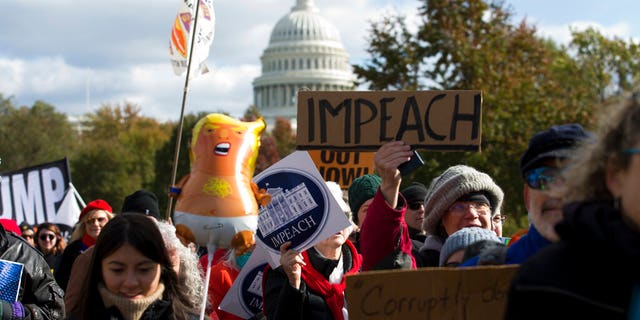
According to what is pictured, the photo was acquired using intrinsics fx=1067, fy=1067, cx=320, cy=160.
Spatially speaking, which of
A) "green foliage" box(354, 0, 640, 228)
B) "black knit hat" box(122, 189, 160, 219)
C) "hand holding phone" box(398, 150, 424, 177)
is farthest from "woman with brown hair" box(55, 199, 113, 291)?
"green foliage" box(354, 0, 640, 228)

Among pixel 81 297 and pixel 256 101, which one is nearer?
pixel 81 297

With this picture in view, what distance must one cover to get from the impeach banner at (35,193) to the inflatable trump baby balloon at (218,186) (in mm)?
10617

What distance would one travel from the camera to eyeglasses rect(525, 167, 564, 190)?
9.77 feet

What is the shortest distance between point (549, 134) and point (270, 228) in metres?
1.89

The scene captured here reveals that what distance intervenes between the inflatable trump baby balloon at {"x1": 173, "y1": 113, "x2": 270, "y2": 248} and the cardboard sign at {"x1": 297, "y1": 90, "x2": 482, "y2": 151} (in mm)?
708

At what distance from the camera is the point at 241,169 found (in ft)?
12.0

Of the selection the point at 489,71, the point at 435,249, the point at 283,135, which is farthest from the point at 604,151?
the point at 283,135

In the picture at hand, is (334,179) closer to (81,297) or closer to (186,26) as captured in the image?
(186,26)

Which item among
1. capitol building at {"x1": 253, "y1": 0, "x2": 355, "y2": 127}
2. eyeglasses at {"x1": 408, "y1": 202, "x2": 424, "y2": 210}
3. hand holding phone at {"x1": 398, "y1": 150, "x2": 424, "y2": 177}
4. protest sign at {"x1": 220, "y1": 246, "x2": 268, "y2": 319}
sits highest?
capitol building at {"x1": 253, "y1": 0, "x2": 355, "y2": 127}

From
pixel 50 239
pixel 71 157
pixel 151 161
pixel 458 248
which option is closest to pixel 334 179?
pixel 50 239

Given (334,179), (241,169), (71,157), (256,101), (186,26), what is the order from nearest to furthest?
(241,169) → (334,179) → (186,26) → (71,157) → (256,101)

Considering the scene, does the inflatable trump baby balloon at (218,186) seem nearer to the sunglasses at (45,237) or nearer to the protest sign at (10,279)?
the protest sign at (10,279)

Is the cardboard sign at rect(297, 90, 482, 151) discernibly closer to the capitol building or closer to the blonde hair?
the blonde hair

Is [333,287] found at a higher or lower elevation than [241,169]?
lower
